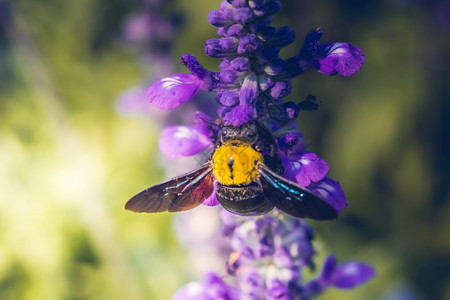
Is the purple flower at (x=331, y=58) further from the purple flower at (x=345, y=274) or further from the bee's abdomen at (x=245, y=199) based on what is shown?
the purple flower at (x=345, y=274)

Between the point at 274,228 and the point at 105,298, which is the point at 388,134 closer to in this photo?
the point at 105,298

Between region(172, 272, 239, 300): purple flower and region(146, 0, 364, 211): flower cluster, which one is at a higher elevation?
region(146, 0, 364, 211): flower cluster

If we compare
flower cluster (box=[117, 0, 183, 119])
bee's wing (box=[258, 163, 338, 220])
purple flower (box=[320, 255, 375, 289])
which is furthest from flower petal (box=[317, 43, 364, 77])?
flower cluster (box=[117, 0, 183, 119])

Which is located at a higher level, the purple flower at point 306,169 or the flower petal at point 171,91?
the flower petal at point 171,91

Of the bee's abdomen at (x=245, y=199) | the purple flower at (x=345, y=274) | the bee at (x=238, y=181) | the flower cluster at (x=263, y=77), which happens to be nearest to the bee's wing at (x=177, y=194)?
the bee at (x=238, y=181)

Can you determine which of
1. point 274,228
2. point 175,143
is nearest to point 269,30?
point 175,143

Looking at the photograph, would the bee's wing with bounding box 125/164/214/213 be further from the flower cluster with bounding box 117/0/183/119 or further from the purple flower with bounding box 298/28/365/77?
the flower cluster with bounding box 117/0/183/119

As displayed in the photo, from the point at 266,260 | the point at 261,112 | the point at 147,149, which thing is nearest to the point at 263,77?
the point at 261,112
